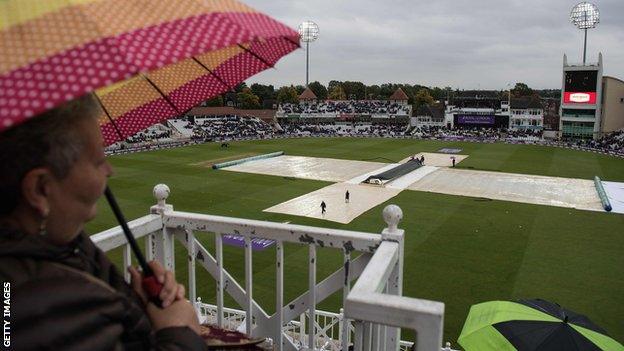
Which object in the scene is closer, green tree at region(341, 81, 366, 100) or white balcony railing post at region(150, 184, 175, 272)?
white balcony railing post at region(150, 184, 175, 272)

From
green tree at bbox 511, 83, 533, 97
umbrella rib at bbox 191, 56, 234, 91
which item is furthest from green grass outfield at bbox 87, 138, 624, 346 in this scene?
green tree at bbox 511, 83, 533, 97

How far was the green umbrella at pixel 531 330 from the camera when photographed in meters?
7.32

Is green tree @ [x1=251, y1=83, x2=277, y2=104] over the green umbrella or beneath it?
over

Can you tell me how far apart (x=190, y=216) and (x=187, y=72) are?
1.23 metres

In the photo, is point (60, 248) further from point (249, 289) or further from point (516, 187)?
point (516, 187)

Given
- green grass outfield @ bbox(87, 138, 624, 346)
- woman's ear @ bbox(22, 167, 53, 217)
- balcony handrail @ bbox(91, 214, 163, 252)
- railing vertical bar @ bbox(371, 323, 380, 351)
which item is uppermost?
woman's ear @ bbox(22, 167, 53, 217)

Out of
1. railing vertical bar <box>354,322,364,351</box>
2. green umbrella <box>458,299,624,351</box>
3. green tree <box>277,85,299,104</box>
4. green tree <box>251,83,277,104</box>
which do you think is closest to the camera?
railing vertical bar <box>354,322,364,351</box>

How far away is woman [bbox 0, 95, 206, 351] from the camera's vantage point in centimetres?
137

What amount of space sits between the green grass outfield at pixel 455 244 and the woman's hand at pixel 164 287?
36.1 feet

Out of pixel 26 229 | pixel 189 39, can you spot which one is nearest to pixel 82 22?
pixel 189 39

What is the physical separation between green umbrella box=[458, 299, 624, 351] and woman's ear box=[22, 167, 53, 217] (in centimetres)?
759

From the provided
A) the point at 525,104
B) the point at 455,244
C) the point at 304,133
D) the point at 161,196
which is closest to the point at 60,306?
the point at 161,196

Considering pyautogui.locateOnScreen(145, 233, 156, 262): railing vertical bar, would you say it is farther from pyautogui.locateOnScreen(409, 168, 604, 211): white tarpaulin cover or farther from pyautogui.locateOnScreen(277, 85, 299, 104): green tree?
pyautogui.locateOnScreen(277, 85, 299, 104): green tree

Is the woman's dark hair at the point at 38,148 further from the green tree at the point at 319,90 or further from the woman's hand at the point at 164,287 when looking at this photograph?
the green tree at the point at 319,90
